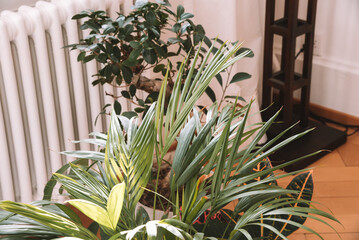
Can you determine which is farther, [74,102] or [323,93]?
[323,93]

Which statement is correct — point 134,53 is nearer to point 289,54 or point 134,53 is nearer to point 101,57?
point 101,57

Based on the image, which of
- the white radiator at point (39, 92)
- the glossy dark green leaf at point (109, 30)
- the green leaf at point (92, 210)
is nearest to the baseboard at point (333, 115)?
the white radiator at point (39, 92)

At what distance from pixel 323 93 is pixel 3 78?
5.52 feet

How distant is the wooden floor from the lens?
2033 millimetres

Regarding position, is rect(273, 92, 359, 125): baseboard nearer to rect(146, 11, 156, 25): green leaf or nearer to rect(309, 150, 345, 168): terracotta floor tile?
rect(309, 150, 345, 168): terracotta floor tile

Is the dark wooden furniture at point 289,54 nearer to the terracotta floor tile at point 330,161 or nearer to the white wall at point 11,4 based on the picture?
the terracotta floor tile at point 330,161

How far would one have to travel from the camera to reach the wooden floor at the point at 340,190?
2.03 m

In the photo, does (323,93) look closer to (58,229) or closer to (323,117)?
(323,117)

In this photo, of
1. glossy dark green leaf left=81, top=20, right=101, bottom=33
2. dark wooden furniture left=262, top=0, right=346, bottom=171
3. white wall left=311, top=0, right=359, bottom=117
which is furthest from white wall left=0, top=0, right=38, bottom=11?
white wall left=311, top=0, right=359, bottom=117

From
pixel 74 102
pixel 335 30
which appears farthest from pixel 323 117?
pixel 74 102

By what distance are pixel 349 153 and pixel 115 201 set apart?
1883 millimetres

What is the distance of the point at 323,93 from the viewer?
273cm

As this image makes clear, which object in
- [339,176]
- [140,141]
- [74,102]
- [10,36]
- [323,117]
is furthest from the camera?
[323,117]

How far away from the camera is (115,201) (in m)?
0.86
